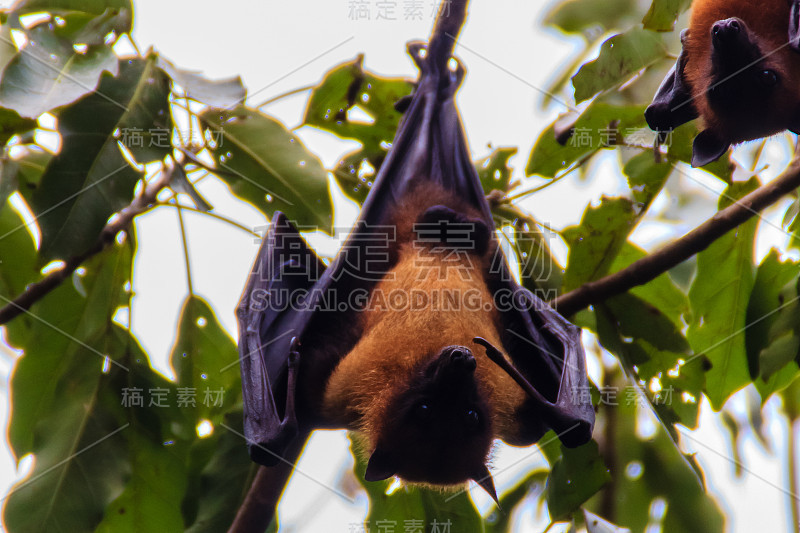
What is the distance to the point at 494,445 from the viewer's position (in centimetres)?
323

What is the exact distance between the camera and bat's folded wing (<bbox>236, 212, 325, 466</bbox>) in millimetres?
3125

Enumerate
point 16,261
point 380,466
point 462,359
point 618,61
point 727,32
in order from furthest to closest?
point 16,261 < point 618,61 < point 380,466 < point 462,359 < point 727,32

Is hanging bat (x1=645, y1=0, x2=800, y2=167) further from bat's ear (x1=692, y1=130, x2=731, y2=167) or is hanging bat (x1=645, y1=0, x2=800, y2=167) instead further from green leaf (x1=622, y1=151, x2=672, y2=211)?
green leaf (x1=622, y1=151, x2=672, y2=211)

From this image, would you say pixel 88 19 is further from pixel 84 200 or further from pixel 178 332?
pixel 178 332

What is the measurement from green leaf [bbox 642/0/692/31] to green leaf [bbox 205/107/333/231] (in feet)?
4.88

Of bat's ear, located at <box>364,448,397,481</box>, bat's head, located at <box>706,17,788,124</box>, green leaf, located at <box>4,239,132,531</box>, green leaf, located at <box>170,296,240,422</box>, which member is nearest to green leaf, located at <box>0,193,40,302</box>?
green leaf, located at <box>4,239,132,531</box>

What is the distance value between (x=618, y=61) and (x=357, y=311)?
1524 mm

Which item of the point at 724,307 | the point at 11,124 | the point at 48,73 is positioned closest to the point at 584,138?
the point at 724,307

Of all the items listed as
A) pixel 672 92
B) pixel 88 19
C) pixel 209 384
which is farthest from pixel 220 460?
pixel 672 92

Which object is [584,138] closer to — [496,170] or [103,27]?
[496,170]

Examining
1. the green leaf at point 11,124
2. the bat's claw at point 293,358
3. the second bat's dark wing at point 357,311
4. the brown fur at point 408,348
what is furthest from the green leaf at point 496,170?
the green leaf at point 11,124

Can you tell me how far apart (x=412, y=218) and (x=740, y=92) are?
1694 mm

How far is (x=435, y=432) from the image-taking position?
3.02 metres

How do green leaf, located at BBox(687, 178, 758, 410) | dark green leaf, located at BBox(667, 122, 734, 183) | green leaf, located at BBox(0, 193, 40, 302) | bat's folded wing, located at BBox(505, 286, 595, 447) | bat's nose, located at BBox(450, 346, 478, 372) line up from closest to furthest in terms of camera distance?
1. bat's nose, located at BBox(450, 346, 478, 372)
2. bat's folded wing, located at BBox(505, 286, 595, 447)
3. dark green leaf, located at BBox(667, 122, 734, 183)
4. green leaf, located at BBox(687, 178, 758, 410)
5. green leaf, located at BBox(0, 193, 40, 302)
